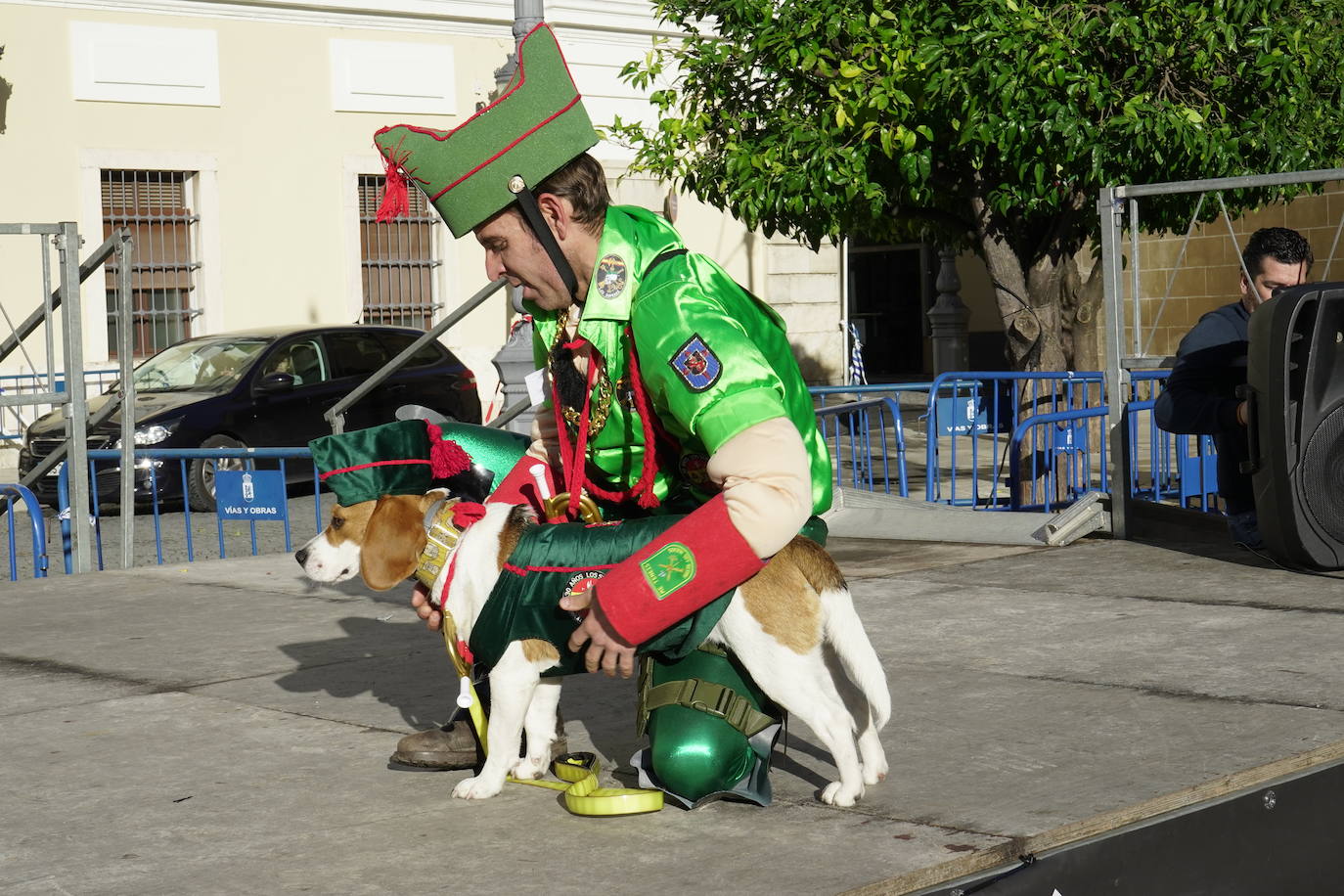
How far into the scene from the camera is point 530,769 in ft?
14.2

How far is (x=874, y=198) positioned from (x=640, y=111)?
1253cm

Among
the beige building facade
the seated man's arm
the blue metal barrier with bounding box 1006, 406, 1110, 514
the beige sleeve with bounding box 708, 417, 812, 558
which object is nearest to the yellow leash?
the beige sleeve with bounding box 708, 417, 812, 558

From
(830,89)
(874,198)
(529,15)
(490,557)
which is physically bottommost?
(490,557)

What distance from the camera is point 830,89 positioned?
9805mm

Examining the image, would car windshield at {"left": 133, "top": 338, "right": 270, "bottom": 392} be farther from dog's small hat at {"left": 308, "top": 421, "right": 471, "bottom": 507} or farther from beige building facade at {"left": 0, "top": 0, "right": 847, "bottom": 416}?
dog's small hat at {"left": 308, "top": 421, "right": 471, "bottom": 507}

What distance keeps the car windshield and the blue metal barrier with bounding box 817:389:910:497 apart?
5.18m

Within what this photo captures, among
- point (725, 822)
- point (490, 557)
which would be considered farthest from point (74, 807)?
point (725, 822)

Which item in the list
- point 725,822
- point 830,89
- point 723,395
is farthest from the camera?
point 830,89

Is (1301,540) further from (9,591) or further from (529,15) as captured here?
(529,15)

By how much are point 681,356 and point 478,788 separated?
4.25 ft

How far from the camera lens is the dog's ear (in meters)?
4.24

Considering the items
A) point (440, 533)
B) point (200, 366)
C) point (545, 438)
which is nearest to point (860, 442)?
point (200, 366)

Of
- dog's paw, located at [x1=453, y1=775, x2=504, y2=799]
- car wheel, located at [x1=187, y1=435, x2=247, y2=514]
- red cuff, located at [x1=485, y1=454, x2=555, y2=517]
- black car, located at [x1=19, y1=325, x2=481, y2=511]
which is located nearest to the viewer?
dog's paw, located at [x1=453, y1=775, x2=504, y2=799]

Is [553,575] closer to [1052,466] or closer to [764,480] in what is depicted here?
[764,480]
